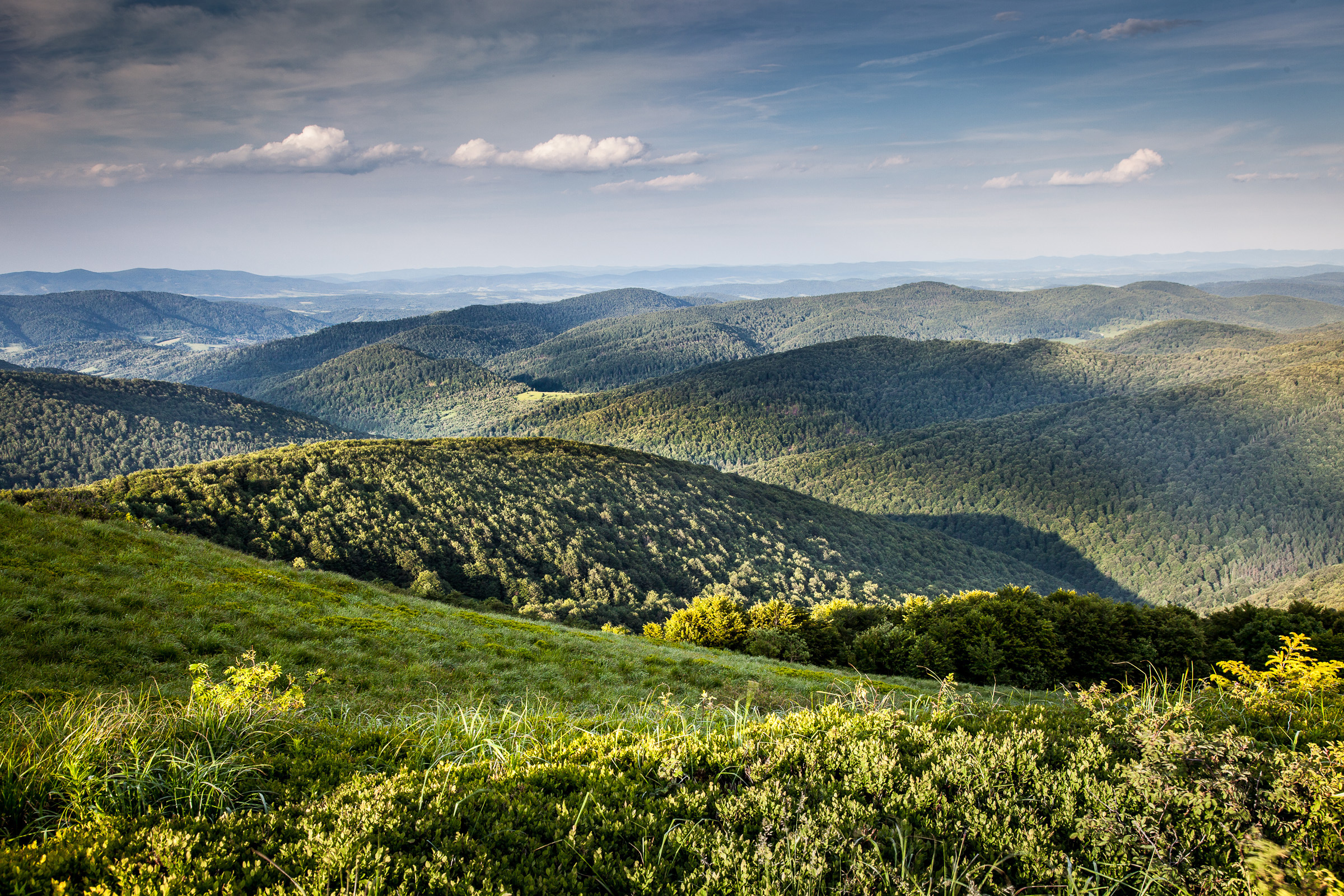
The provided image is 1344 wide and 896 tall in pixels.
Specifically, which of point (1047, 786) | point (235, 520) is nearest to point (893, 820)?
point (1047, 786)

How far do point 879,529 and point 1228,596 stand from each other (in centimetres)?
13641

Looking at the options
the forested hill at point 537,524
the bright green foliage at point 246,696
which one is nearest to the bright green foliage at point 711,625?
the forested hill at point 537,524

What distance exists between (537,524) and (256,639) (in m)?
76.3

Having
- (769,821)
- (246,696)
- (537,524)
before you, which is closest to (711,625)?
(246,696)

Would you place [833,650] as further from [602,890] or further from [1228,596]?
[1228,596]

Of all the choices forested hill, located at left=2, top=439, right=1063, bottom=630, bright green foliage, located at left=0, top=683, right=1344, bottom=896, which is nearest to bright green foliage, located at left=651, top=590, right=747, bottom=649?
forested hill, located at left=2, top=439, right=1063, bottom=630

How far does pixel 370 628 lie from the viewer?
71.6ft

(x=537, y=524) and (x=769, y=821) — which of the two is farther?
(x=537, y=524)

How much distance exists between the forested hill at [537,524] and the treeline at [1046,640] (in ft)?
99.5

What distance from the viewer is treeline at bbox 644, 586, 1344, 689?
1346 inches

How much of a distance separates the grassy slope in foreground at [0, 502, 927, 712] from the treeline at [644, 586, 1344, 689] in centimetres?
1175

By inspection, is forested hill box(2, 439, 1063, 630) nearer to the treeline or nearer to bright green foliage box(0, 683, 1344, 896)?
the treeline

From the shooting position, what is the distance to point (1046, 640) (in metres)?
35.8

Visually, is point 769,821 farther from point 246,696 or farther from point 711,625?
point 711,625
